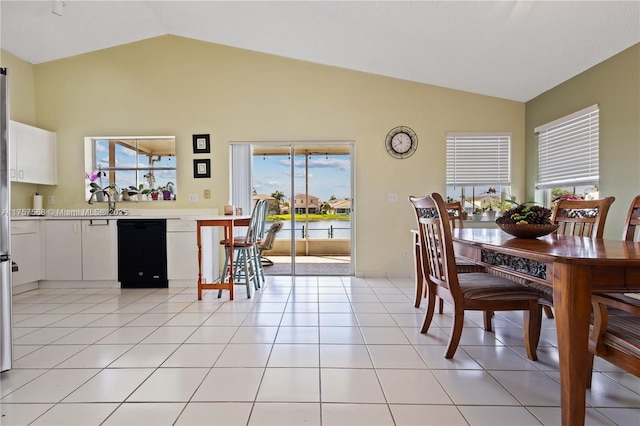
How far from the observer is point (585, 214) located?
232 cm

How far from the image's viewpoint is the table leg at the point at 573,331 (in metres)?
1.22

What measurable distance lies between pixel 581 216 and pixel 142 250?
4304mm

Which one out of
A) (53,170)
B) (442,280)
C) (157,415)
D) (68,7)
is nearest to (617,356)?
(442,280)

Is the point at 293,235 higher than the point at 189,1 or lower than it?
lower

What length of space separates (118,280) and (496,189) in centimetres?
498

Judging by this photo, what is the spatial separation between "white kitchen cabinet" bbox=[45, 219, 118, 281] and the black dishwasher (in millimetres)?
102

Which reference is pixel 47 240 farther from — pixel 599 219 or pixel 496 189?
pixel 496 189

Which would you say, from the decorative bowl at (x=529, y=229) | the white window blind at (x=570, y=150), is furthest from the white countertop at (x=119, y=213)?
the white window blind at (x=570, y=150)

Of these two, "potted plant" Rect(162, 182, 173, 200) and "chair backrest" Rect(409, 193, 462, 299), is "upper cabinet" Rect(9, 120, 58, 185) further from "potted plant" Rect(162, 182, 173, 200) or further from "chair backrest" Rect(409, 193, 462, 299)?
"chair backrest" Rect(409, 193, 462, 299)

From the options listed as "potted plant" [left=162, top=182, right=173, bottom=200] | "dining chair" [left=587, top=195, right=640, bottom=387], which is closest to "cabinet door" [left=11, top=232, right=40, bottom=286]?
"potted plant" [left=162, top=182, right=173, bottom=200]

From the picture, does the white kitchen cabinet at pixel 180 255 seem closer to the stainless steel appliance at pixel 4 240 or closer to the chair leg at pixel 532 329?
the stainless steel appliance at pixel 4 240

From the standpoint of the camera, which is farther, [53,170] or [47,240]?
[53,170]

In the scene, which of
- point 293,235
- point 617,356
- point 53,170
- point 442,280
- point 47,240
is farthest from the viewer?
point 293,235

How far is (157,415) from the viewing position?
1475mm
